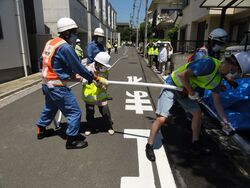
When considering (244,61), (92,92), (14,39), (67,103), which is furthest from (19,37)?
(244,61)

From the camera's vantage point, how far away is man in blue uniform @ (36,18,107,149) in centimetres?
322

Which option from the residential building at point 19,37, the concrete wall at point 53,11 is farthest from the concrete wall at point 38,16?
the concrete wall at point 53,11

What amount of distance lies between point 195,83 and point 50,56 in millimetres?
2156

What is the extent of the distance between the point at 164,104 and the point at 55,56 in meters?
1.78

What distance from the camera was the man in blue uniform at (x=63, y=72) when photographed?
322cm

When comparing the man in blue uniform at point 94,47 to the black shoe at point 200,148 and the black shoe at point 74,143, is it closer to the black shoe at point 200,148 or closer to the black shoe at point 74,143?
the black shoe at point 74,143

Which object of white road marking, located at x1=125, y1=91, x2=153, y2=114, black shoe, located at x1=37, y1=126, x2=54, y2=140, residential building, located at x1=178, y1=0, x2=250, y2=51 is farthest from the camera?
residential building, located at x1=178, y1=0, x2=250, y2=51

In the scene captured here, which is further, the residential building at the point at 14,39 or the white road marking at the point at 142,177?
the residential building at the point at 14,39

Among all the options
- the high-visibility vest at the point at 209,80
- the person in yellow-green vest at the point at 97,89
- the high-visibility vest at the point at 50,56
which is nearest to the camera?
the high-visibility vest at the point at 209,80

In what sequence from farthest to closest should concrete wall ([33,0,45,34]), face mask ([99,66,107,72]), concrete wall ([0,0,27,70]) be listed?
concrete wall ([33,0,45,34]), concrete wall ([0,0,27,70]), face mask ([99,66,107,72])

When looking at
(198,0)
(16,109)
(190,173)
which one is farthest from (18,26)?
(198,0)

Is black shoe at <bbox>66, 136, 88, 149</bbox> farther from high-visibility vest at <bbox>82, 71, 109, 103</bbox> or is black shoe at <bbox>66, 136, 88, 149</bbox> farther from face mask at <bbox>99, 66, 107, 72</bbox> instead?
face mask at <bbox>99, 66, 107, 72</bbox>

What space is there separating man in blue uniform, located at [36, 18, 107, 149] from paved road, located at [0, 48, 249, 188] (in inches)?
16.3

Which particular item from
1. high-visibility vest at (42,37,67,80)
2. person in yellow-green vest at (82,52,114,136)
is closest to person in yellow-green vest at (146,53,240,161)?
person in yellow-green vest at (82,52,114,136)
